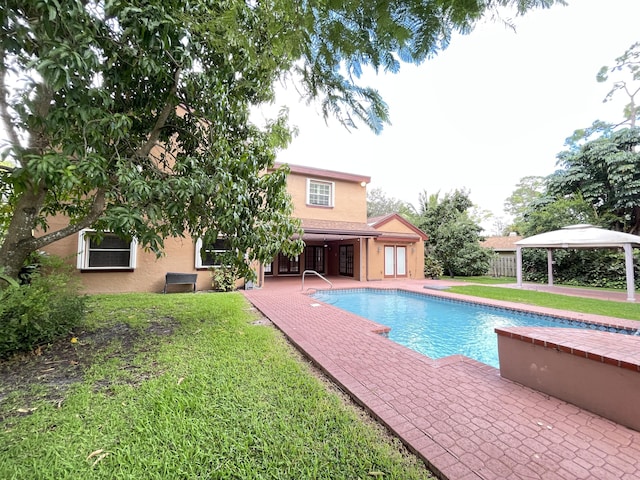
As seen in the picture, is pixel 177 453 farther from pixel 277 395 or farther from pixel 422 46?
pixel 422 46

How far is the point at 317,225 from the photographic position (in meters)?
14.3

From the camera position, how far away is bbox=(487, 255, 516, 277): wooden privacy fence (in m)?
19.0

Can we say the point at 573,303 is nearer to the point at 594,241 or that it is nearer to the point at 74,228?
the point at 594,241

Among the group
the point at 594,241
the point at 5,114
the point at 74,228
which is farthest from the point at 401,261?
the point at 5,114

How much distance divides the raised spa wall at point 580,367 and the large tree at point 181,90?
11.0 feet

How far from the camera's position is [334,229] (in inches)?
551

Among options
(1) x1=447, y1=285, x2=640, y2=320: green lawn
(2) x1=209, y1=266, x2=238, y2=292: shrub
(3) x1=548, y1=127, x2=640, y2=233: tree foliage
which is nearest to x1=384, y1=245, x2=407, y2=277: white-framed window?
(1) x1=447, y1=285, x2=640, y2=320: green lawn

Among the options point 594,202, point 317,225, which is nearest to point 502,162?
point 594,202

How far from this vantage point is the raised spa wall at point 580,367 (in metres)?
2.67

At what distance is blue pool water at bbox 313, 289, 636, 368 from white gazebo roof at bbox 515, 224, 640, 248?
6.35m

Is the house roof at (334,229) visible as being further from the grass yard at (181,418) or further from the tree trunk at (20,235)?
the tree trunk at (20,235)

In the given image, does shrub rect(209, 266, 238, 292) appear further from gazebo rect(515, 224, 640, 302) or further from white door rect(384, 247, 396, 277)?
gazebo rect(515, 224, 640, 302)

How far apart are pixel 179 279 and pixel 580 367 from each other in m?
11.0

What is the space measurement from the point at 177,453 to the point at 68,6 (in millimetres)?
4317
